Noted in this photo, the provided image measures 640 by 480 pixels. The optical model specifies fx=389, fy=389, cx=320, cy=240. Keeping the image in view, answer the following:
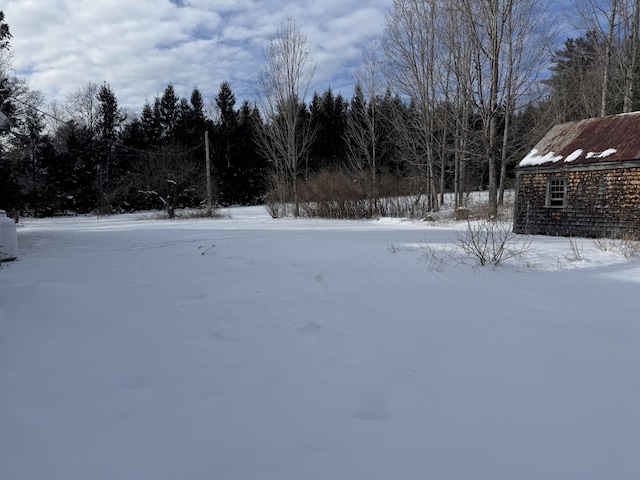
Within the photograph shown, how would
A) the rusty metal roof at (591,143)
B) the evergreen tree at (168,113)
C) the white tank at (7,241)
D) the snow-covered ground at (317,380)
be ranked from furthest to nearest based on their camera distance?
the evergreen tree at (168,113) < the rusty metal roof at (591,143) < the white tank at (7,241) < the snow-covered ground at (317,380)

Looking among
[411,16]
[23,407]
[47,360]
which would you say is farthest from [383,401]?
[411,16]

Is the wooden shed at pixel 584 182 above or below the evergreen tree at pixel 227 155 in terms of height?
below

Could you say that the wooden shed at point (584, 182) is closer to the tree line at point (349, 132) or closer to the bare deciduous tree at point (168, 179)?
the tree line at point (349, 132)

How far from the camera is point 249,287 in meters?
5.48

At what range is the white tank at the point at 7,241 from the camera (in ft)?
26.5

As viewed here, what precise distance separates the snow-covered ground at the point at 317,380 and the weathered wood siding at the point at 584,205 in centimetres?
873

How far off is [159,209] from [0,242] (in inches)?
1123

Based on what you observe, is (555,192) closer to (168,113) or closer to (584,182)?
(584,182)

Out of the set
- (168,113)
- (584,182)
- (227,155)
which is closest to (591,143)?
(584,182)

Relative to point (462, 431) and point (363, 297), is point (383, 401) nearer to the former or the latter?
point (462, 431)

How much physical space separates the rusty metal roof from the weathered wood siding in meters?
0.43

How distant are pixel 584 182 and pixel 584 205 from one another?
2.62 feet

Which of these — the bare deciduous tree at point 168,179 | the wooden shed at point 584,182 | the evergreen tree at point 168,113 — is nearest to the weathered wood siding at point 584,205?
the wooden shed at point 584,182

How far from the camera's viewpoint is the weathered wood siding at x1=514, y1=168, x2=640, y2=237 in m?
12.5
